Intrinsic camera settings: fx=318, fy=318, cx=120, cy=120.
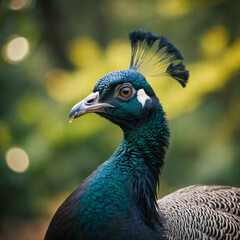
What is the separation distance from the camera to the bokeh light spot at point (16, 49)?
3830mm

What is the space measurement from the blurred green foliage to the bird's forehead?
180 centimetres

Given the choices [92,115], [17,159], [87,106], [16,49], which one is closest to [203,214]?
[87,106]

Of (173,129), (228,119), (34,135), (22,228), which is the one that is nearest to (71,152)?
(34,135)

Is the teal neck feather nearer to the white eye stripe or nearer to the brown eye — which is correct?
A: the white eye stripe

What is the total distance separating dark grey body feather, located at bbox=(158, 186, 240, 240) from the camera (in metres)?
2.36

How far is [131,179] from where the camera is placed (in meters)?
2.24

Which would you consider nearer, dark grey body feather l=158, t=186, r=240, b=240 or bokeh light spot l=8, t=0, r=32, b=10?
dark grey body feather l=158, t=186, r=240, b=240

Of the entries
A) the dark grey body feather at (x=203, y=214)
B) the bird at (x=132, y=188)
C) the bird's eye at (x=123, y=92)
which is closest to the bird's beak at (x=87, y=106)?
the bird at (x=132, y=188)

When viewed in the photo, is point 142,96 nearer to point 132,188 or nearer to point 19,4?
point 132,188

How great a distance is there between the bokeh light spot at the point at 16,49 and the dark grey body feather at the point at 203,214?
95.1 inches

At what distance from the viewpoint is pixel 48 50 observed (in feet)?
23.2

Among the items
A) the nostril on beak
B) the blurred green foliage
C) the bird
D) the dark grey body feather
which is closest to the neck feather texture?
the bird

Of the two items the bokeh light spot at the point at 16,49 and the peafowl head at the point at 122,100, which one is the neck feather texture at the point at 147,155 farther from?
the bokeh light spot at the point at 16,49

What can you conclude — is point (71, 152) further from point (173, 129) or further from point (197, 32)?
point (197, 32)
